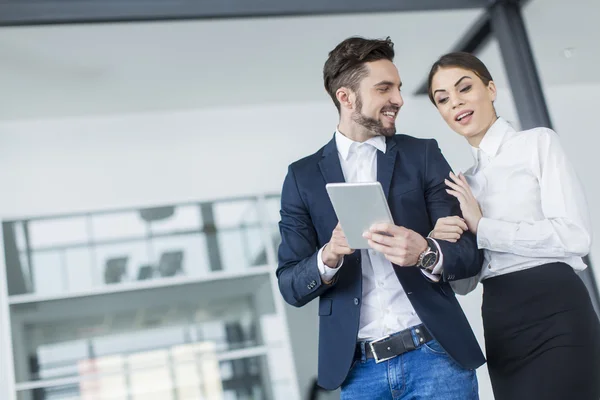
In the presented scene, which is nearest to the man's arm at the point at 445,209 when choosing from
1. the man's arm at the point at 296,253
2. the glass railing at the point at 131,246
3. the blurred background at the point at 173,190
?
the man's arm at the point at 296,253

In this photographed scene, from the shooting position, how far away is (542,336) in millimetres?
1934

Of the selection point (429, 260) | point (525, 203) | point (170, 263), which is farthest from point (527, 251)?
point (170, 263)

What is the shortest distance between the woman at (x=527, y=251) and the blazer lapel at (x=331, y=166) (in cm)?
32

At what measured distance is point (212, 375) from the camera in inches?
251

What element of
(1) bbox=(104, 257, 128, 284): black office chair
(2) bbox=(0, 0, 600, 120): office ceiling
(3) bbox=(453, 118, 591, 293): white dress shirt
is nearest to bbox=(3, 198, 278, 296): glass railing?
(1) bbox=(104, 257, 128, 284): black office chair

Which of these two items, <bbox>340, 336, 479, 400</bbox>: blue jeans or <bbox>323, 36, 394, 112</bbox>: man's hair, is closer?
<bbox>340, 336, 479, 400</bbox>: blue jeans

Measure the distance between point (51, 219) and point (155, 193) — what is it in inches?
38.4

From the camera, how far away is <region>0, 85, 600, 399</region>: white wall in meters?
6.53

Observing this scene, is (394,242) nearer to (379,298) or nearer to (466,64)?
(379,298)

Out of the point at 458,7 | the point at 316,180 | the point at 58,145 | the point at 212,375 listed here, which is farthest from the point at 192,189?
the point at 316,180

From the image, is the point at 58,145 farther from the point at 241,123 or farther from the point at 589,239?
the point at 589,239

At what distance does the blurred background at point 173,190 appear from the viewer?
5914 millimetres

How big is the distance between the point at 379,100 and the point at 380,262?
46 centimetres

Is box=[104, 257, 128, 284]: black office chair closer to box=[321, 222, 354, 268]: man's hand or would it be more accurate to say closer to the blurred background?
the blurred background
